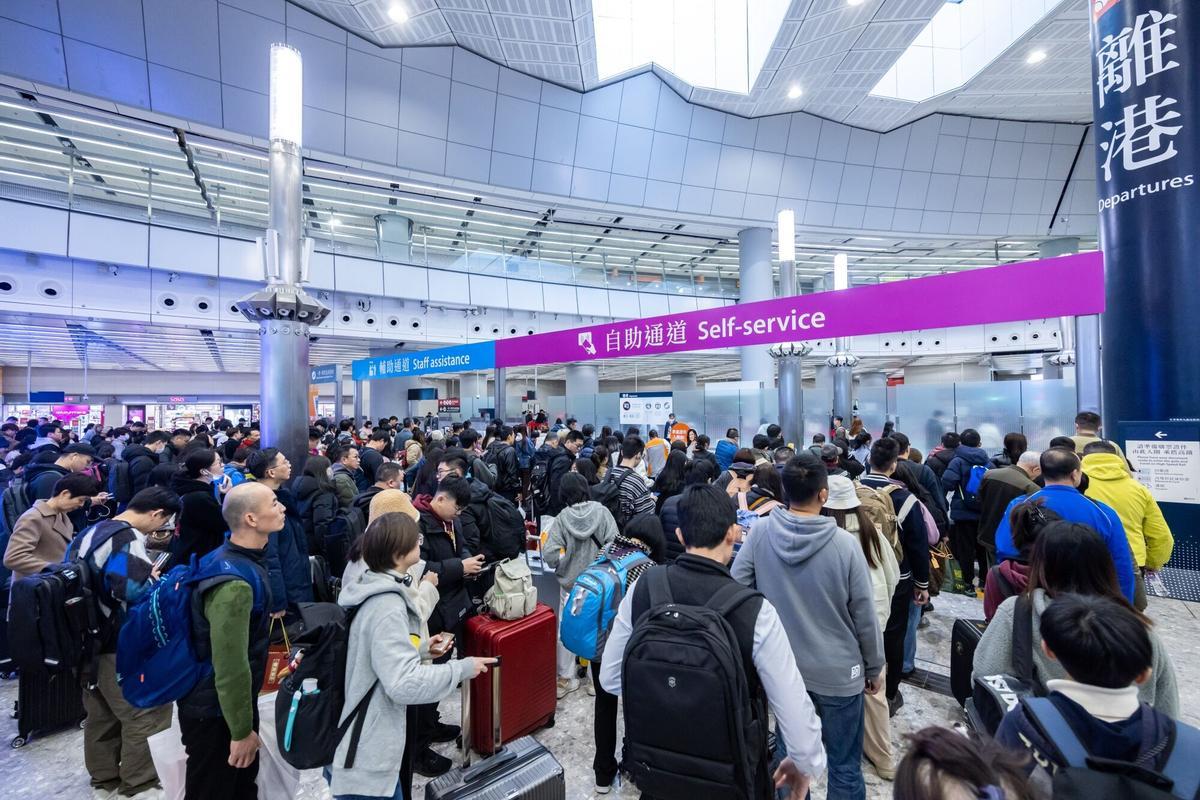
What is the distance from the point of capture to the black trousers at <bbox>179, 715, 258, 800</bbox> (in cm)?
211

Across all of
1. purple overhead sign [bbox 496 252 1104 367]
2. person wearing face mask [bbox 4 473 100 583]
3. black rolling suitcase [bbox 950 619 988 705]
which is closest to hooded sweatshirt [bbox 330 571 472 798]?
black rolling suitcase [bbox 950 619 988 705]

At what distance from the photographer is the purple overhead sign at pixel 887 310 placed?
196 inches

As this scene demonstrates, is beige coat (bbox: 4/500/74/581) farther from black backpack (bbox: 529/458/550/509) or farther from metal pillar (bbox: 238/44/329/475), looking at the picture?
black backpack (bbox: 529/458/550/509)

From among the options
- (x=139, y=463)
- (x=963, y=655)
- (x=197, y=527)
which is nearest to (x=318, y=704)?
(x=197, y=527)

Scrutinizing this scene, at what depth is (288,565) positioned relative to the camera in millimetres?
3453

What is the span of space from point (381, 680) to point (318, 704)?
214mm

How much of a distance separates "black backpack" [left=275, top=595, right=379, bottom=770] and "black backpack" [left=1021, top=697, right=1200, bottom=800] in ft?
6.62

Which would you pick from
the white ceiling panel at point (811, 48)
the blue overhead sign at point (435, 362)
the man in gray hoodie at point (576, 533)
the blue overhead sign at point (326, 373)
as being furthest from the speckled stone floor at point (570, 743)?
the blue overhead sign at point (326, 373)

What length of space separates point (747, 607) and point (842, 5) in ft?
39.0

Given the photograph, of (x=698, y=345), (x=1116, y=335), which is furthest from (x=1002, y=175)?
(x=698, y=345)

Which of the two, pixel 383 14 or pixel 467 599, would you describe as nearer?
pixel 467 599

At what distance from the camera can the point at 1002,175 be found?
16.3 meters

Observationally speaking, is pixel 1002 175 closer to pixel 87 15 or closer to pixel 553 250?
pixel 553 250

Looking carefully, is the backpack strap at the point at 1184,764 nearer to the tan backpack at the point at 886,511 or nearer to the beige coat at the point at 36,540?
the tan backpack at the point at 886,511
